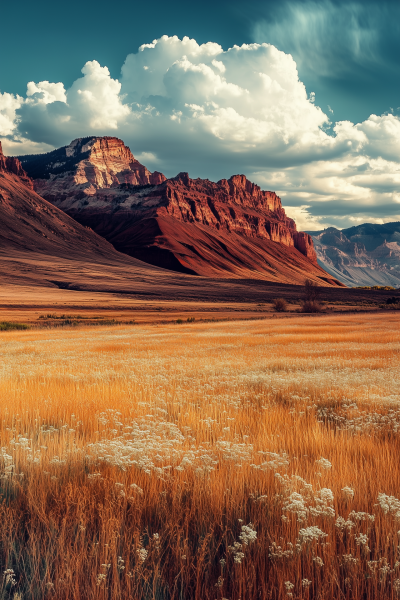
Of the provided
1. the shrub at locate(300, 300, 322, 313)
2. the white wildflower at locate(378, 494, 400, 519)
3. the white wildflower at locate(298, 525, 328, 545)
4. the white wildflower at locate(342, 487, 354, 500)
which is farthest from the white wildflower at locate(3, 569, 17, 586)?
the shrub at locate(300, 300, 322, 313)

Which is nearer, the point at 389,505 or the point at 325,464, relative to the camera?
the point at 389,505

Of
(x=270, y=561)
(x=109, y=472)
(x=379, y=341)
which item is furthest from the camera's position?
(x=379, y=341)

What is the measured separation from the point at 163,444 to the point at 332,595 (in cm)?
260

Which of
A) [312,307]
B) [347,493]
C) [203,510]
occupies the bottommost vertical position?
[312,307]

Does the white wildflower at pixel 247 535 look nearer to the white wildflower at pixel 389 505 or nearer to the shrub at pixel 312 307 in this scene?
the white wildflower at pixel 389 505

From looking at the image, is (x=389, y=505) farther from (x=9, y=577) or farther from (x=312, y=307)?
(x=312, y=307)

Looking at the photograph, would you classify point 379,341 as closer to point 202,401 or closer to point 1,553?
point 202,401

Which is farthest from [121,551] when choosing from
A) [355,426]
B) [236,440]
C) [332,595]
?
[355,426]

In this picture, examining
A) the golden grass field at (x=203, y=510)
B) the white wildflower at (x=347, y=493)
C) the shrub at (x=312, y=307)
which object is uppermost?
the white wildflower at (x=347, y=493)

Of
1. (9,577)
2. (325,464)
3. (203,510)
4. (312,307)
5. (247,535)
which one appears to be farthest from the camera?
(312,307)

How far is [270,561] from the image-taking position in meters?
2.76

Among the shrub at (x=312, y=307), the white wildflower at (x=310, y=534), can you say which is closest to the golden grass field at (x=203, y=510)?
the white wildflower at (x=310, y=534)

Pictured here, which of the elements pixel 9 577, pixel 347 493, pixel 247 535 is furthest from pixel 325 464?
pixel 9 577

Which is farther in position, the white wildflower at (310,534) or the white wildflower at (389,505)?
the white wildflower at (389,505)
